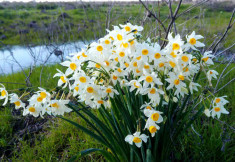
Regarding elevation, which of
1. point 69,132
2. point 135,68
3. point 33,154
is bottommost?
point 33,154

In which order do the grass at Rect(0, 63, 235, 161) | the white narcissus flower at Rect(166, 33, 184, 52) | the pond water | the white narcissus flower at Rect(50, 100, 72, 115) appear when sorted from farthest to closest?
1. the pond water
2. the grass at Rect(0, 63, 235, 161)
3. the white narcissus flower at Rect(50, 100, 72, 115)
4. the white narcissus flower at Rect(166, 33, 184, 52)

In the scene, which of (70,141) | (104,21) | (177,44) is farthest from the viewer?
→ (104,21)

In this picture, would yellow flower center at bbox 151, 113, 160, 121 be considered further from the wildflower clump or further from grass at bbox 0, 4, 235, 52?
grass at bbox 0, 4, 235, 52

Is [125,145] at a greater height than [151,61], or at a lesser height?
lesser

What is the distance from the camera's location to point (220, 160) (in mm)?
1369

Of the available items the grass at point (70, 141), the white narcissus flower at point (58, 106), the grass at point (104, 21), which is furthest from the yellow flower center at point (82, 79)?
the grass at point (104, 21)

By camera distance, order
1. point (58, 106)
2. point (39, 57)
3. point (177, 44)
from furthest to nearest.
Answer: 1. point (39, 57)
2. point (58, 106)
3. point (177, 44)

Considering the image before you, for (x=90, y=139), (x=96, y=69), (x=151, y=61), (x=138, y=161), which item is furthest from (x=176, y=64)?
(x=90, y=139)

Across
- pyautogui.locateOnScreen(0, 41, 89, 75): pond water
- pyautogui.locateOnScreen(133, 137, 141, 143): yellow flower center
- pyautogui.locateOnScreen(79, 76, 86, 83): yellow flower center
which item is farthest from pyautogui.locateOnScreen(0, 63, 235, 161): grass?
pyautogui.locateOnScreen(79, 76, 86, 83): yellow flower center

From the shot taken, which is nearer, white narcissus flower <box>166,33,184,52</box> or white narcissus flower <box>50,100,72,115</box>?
white narcissus flower <box>166,33,184,52</box>

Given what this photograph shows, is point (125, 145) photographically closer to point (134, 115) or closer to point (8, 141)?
point (134, 115)

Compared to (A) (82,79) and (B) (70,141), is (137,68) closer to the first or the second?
(A) (82,79)

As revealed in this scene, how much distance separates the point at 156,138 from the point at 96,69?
492mm

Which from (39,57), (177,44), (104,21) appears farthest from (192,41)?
(39,57)
